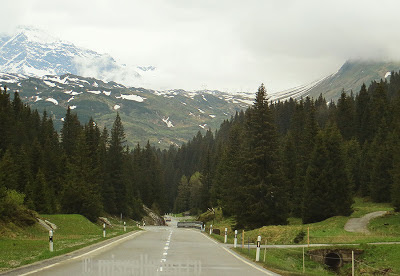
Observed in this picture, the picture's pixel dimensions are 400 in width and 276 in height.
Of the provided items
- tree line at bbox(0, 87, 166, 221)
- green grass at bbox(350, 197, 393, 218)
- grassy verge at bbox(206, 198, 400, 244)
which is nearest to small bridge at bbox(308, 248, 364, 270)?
grassy verge at bbox(206, 198, 400, 244)

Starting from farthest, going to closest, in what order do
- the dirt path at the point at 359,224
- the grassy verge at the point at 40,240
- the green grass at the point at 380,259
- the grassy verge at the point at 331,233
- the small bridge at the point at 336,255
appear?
the dirt path at the point at 359,224, the grassy verge at the point at 331,233, the small bridge at the point at 336,255, the green grass at the point at 380,259, the grassy verge at the point at 40,240

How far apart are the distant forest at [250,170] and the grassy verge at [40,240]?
2325mm

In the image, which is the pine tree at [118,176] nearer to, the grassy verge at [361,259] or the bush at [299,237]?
the bush at [299,237]

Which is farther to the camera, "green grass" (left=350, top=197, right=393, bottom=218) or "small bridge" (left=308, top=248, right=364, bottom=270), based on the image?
"green grass" (left=350, top=197, right=393, bottom=218)

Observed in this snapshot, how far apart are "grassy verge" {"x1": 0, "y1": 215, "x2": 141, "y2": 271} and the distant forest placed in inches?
91.6

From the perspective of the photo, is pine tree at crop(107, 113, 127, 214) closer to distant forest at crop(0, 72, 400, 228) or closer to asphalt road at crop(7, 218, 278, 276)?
distant forest at crop(0, 72, 400, 228)

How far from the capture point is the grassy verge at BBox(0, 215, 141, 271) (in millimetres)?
18434

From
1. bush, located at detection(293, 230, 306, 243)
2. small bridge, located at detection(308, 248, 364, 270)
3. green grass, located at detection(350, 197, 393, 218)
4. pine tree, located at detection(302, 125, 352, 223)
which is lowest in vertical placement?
small bridge, located at detection(308, 248, 364, 270)

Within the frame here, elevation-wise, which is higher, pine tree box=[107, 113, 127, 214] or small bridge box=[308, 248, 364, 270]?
pine tree box=[107, 113, 127, 214]

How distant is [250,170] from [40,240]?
25.7 meters

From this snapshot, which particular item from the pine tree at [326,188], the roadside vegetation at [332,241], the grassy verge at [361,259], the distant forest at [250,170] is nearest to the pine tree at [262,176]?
the distant forest at [250,170]

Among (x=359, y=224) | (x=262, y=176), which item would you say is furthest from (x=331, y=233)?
(x=262, y=176)

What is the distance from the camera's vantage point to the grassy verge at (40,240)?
18.4 meters

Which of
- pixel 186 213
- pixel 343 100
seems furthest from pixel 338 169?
pixel 186 213
